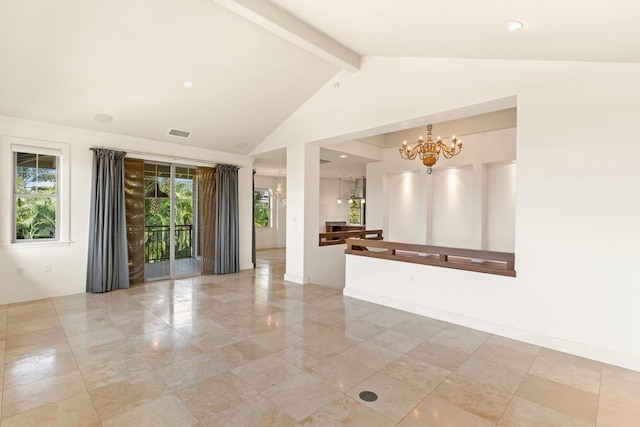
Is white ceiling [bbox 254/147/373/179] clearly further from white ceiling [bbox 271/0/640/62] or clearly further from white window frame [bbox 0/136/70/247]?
white window frame [bbox 0/136/70/247]

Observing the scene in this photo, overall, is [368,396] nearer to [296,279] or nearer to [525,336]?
[525,336]

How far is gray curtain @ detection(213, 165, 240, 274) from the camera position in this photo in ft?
23.4

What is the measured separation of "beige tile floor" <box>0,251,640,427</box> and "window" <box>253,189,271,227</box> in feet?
24.7

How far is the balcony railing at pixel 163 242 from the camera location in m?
6.52

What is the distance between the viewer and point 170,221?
6695 millimetres

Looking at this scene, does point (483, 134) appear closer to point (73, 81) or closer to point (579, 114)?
point (579, 114)

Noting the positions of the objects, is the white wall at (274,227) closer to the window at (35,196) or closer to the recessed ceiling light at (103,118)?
the recessed ceiling light at (103,118)

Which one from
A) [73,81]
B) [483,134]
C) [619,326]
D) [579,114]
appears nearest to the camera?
[619,326]

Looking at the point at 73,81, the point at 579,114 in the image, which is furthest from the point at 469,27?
the point at 73,81

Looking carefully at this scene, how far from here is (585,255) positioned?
Answer: 10.5 ft

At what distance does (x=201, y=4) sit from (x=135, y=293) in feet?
15.1

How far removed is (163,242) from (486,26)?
21.5 ft

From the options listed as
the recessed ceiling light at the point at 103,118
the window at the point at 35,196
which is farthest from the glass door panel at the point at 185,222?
the window at the point at 35,196

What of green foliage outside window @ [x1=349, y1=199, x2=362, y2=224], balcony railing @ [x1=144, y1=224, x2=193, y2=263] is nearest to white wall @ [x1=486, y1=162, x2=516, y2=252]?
balcony railing @ [x1=144, y1=224, x2=193, y2=263]
